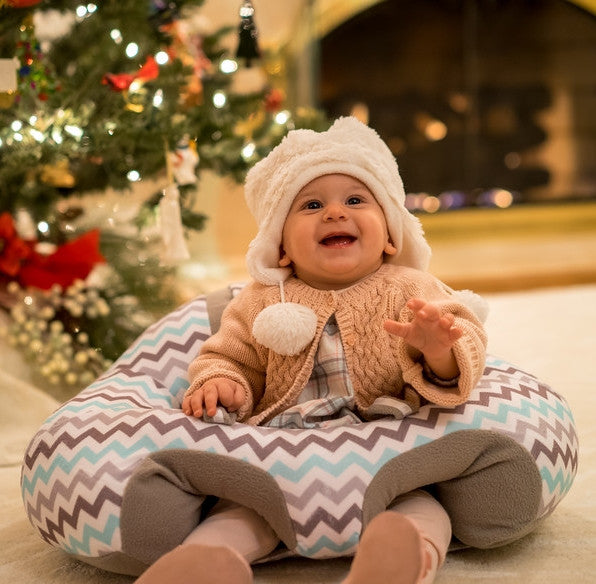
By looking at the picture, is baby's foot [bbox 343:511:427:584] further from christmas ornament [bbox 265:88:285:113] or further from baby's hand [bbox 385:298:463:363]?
christmas ornament [bbox 265:88:285:113]

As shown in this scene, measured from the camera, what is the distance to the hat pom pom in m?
1.21

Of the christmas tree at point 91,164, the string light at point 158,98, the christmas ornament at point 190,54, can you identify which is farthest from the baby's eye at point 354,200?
the christmas ornament at point 190,54

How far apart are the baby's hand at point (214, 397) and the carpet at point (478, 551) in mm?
209

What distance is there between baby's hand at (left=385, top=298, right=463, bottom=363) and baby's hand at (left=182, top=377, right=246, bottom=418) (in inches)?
9.9

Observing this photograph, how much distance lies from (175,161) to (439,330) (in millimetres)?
1080

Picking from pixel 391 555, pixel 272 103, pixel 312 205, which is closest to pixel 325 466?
pixel 391 555

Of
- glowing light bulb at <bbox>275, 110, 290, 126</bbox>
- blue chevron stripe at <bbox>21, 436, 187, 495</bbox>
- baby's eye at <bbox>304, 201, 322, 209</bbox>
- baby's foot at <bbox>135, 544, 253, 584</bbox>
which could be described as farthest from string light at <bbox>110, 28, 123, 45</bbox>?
baby's foot at <bbox>135, 544, 253, 584</bbox>

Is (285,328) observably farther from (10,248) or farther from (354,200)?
(10,248)

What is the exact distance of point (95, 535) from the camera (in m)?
1.05

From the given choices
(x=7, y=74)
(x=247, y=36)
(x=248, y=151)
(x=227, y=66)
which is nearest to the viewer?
(x=7, y=74)

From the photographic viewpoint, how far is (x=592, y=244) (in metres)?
4.07

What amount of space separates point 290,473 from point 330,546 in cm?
9

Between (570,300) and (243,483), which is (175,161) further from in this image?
(570,300)

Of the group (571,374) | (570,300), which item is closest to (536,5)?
(570,300)
